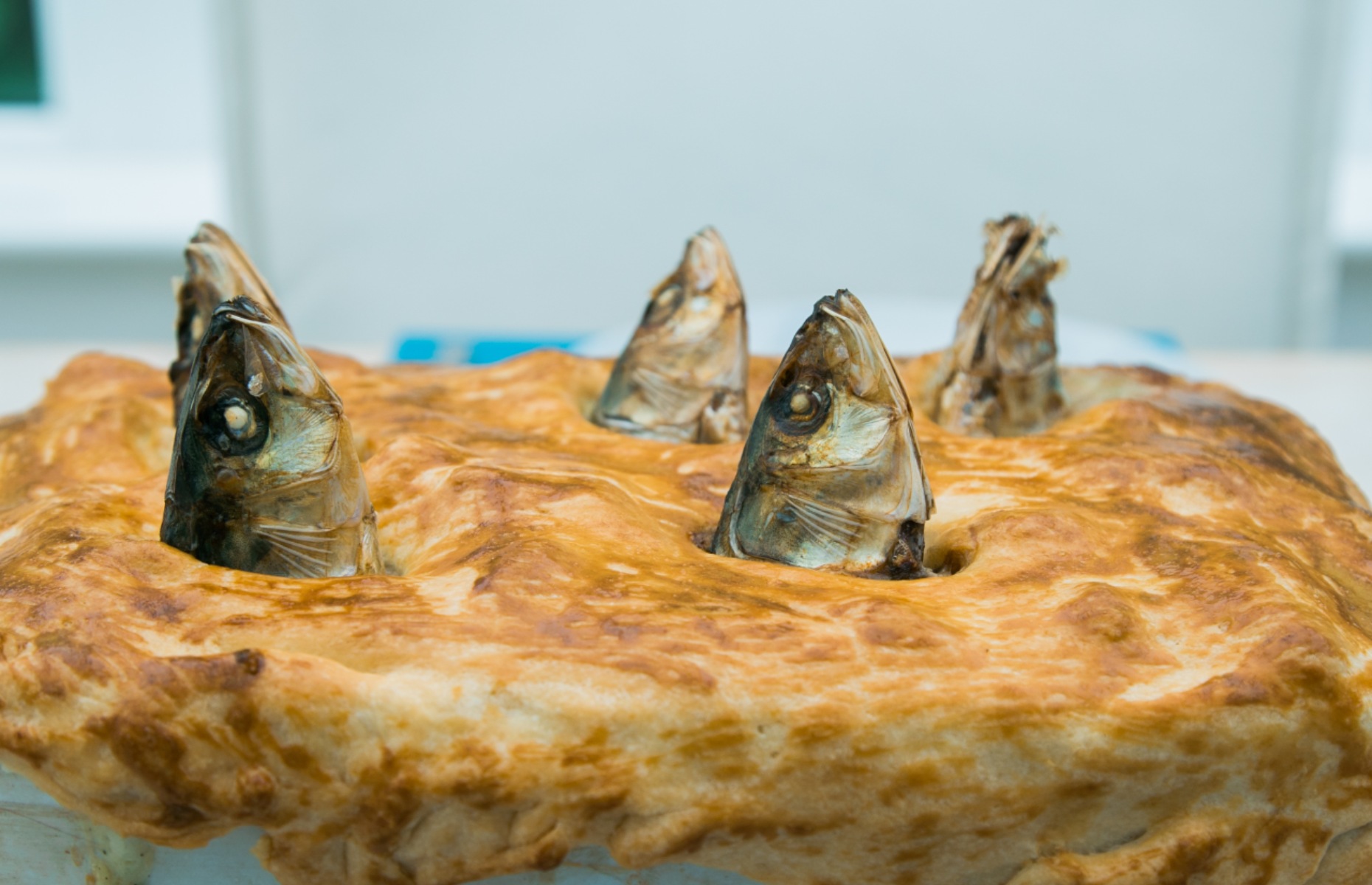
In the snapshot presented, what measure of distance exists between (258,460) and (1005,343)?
2.91ft

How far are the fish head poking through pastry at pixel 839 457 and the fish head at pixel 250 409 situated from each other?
0.36 m

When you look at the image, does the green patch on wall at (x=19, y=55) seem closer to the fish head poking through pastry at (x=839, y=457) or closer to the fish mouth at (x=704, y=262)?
the fish mouth at (x=704, y=262)

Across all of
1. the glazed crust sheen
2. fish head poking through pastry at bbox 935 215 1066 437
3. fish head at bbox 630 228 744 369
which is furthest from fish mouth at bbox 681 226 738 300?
the glazed crust sheen

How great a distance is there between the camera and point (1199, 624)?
98 cm

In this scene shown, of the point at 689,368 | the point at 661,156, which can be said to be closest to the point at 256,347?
the point at 689,368

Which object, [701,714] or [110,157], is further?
[110,157]

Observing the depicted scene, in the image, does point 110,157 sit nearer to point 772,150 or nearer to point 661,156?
point 661,156

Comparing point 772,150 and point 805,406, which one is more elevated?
point 772,150

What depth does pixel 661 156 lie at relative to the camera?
3.57 metres

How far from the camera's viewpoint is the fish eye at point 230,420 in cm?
103

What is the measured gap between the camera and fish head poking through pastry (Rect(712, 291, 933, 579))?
1068 mm

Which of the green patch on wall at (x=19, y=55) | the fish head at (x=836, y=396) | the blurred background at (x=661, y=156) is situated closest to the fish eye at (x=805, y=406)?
the fish head at (x=836, y=396)

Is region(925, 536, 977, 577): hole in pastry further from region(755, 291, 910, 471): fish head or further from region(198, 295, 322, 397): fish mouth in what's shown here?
region(198, 295, 322, 397): fish mouth

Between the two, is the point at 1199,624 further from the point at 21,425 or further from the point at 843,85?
the point at 843,85
